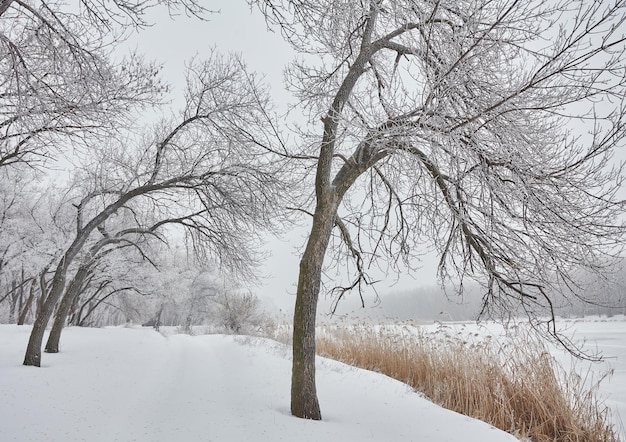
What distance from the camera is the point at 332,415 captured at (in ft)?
16.8

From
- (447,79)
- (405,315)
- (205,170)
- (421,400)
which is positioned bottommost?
(421,400)

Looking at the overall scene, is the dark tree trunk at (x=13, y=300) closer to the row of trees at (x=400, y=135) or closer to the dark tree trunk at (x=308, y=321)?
the row of trees at (x=400, y=135)

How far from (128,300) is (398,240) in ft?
104

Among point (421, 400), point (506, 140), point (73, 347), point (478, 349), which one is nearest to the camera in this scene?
point (506, 140)

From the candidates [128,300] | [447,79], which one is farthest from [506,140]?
[128,300]

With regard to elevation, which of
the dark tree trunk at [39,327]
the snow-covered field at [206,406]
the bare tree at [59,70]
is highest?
the bare tree at [59,70]

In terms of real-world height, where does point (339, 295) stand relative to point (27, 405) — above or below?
above

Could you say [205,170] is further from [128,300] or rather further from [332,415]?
[128,300]

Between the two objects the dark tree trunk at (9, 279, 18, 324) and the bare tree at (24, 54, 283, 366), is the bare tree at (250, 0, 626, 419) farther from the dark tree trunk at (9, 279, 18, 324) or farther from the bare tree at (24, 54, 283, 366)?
the dark tree trunk at (9, 279, 18, 324)

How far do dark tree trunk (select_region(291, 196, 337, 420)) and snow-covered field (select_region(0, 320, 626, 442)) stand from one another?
29 cm

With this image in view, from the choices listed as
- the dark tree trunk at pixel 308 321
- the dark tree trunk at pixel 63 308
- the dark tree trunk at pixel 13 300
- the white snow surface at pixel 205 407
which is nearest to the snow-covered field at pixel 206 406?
the white snow surface at pixel 205 407

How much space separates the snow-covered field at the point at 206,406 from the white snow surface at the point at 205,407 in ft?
0.04

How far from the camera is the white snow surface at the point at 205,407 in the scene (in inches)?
167

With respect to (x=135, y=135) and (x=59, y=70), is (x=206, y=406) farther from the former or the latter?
(x=135, y=135)
